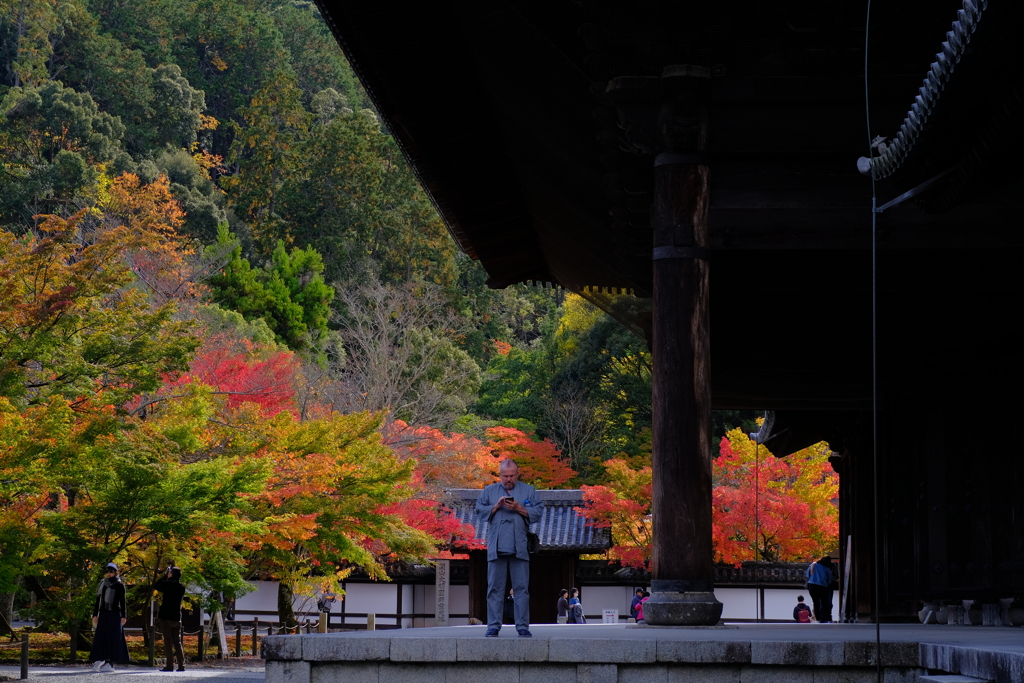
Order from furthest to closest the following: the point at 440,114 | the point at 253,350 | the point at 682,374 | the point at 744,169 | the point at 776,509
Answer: the point at 253,350
the point at 776,509
the point at 440,114
the point at 744,169
the point at 682,374

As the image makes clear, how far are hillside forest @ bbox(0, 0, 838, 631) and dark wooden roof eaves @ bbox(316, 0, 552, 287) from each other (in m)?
6.18

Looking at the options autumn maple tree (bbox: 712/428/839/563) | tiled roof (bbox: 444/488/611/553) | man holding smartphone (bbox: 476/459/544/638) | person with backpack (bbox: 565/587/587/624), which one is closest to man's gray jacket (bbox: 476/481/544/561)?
man holding smartphone (bbox: 476/459/544/638)

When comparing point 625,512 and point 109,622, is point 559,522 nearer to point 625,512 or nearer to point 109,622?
point 625,512

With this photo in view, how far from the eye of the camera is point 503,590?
25.6 feet

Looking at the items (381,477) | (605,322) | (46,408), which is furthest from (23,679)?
(605,322)

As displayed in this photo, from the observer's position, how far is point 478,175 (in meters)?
10.6

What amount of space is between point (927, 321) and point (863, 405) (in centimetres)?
506

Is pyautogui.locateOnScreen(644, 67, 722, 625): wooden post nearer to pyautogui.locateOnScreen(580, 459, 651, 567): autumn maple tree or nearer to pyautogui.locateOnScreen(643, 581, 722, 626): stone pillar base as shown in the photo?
pyautogui.locateOnScreen(643, 581, 722, 626): stone pillar base

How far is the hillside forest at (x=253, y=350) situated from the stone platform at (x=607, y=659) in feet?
27.4

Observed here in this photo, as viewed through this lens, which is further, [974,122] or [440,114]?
[440,114]

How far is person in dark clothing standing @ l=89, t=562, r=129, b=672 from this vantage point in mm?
16828

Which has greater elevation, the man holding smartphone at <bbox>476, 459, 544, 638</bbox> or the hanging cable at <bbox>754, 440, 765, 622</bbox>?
the man holding smartphone at <bbox>476, 459, 544, 638</bbox>

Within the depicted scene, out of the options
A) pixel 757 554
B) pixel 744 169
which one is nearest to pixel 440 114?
pixel 744 169

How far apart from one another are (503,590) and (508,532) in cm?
38
